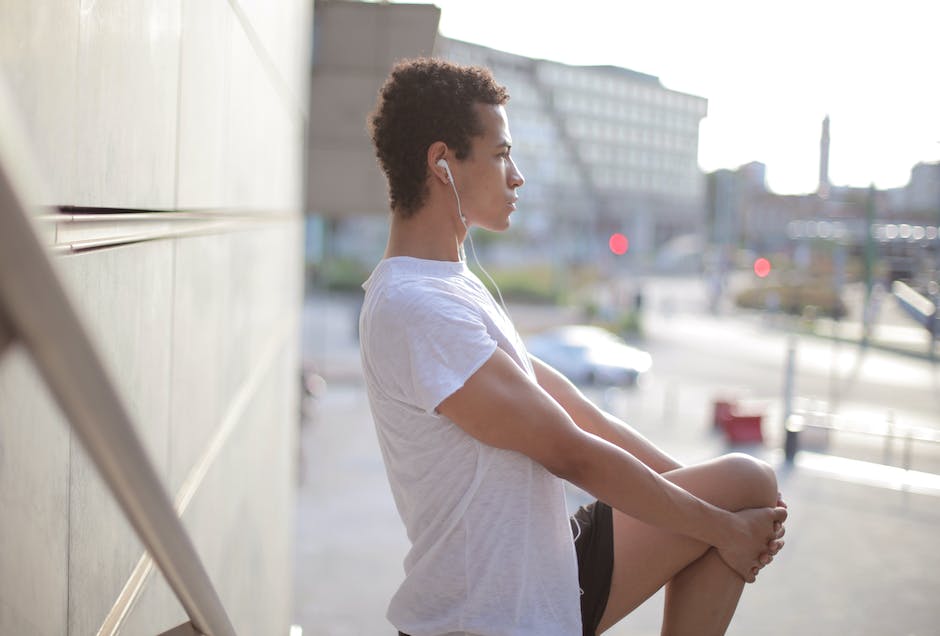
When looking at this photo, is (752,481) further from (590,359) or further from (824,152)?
(590,359)

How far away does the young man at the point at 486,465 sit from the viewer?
1.66 m

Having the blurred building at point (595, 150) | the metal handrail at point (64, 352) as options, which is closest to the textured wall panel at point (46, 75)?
the metal handrail at point (64, 352)

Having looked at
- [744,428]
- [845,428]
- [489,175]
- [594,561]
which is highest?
[489,175]

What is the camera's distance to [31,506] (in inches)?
40.4

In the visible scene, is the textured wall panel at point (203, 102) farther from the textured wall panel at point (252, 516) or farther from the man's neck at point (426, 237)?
the textured wall panel at point (252, 516)

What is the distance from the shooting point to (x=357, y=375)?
880 inches

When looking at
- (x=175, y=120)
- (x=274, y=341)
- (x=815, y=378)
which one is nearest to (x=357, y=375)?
(x=815, y=378)

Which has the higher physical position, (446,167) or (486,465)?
(446,167)

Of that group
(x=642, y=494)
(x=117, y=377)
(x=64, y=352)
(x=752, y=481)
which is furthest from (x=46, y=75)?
(x=752, y=481)

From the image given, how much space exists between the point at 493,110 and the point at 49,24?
995 mm

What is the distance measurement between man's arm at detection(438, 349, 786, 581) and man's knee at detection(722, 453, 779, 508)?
2.1 inches

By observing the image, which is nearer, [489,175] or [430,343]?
[430,343]

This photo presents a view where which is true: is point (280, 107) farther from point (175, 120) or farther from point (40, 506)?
point (40, 506)

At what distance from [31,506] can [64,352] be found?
481 mm
